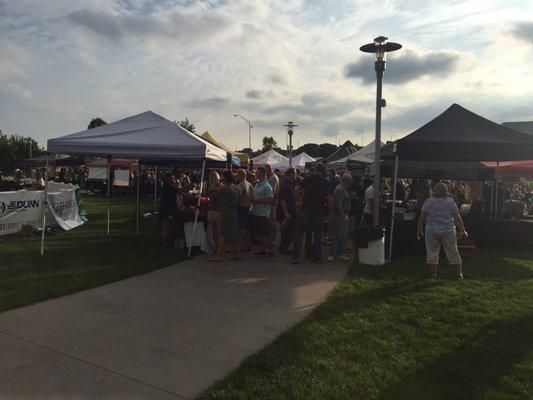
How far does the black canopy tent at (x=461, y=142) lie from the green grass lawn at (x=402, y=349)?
3152 mm

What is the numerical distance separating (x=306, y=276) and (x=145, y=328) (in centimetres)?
327

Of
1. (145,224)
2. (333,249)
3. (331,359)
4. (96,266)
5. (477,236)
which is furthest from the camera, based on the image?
(145,224)

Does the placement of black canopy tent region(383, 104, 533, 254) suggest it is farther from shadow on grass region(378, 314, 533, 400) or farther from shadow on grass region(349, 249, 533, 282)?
shadow on grass region(378, 314, 533, 400)

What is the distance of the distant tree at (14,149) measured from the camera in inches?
2428

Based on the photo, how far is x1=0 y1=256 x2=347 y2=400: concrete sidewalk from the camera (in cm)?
365

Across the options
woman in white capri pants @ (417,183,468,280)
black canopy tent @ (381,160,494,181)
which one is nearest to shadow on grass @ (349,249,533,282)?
woman in white capri pants @ (417,183,468,280)

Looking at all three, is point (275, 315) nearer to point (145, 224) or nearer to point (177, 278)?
point (177, 278)

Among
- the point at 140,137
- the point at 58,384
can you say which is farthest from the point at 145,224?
the point at 58,384

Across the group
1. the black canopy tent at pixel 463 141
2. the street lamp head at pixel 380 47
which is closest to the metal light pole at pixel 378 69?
the street lamp head at pixel 380 47

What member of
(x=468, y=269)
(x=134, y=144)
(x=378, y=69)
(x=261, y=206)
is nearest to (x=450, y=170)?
(x=378, y=69)

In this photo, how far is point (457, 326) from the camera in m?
5.16

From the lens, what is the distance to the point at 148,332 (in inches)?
189

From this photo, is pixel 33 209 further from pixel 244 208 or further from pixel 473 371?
pixel 473 371

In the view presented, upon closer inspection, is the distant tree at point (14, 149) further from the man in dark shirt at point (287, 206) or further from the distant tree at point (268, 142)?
the man in dark shirt at point (287, 206)
